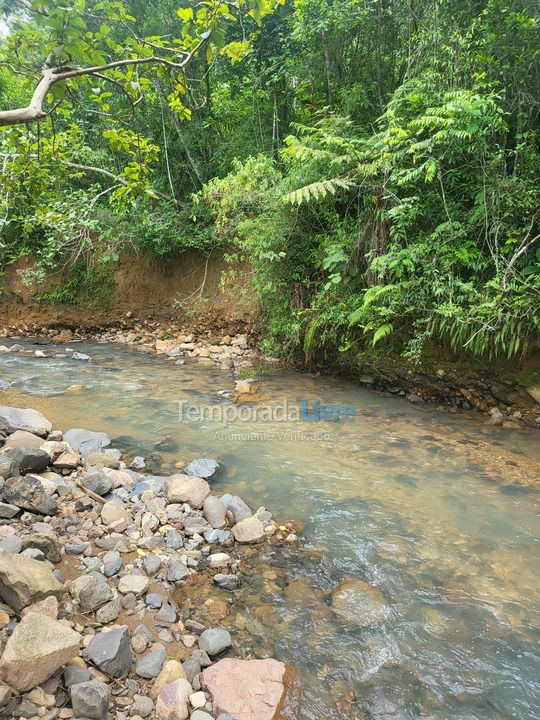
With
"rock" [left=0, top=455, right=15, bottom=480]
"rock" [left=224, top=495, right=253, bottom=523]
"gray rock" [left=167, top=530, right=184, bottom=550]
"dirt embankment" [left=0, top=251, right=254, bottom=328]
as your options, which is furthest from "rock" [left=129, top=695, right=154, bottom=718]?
"dirt embankment" [left=0, top=251, right=254, bottom=328]

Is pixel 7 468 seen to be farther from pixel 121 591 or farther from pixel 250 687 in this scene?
pixel 250 687

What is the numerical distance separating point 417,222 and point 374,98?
3663 mm

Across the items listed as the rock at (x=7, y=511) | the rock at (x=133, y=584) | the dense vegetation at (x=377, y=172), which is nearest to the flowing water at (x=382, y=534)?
the rock at (x=133, y=584)

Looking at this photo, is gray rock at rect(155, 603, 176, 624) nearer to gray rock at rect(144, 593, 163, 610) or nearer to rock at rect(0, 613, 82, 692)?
gray rock at rect(144, 593, 163, 610)

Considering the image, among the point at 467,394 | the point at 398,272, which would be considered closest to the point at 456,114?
the point at 398,272

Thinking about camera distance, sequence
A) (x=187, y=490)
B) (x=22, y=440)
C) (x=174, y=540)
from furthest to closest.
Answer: (x=22, y=440) < (x=187, y=490) < (x=174, y=540)

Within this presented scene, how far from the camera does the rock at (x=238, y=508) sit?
342 cm

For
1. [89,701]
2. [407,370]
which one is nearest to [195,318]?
[407,370]

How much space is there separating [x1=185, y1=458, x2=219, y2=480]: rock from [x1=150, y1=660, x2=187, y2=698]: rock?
2021 millimetres

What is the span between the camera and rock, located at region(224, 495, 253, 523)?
342 centimetres

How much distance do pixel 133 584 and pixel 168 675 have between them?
0.68 m

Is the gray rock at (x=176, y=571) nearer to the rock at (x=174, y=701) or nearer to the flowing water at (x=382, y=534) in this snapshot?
the flowing water at (x=382, y=534)

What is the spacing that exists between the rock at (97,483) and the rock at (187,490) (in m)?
0.48

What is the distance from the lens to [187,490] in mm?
3592
